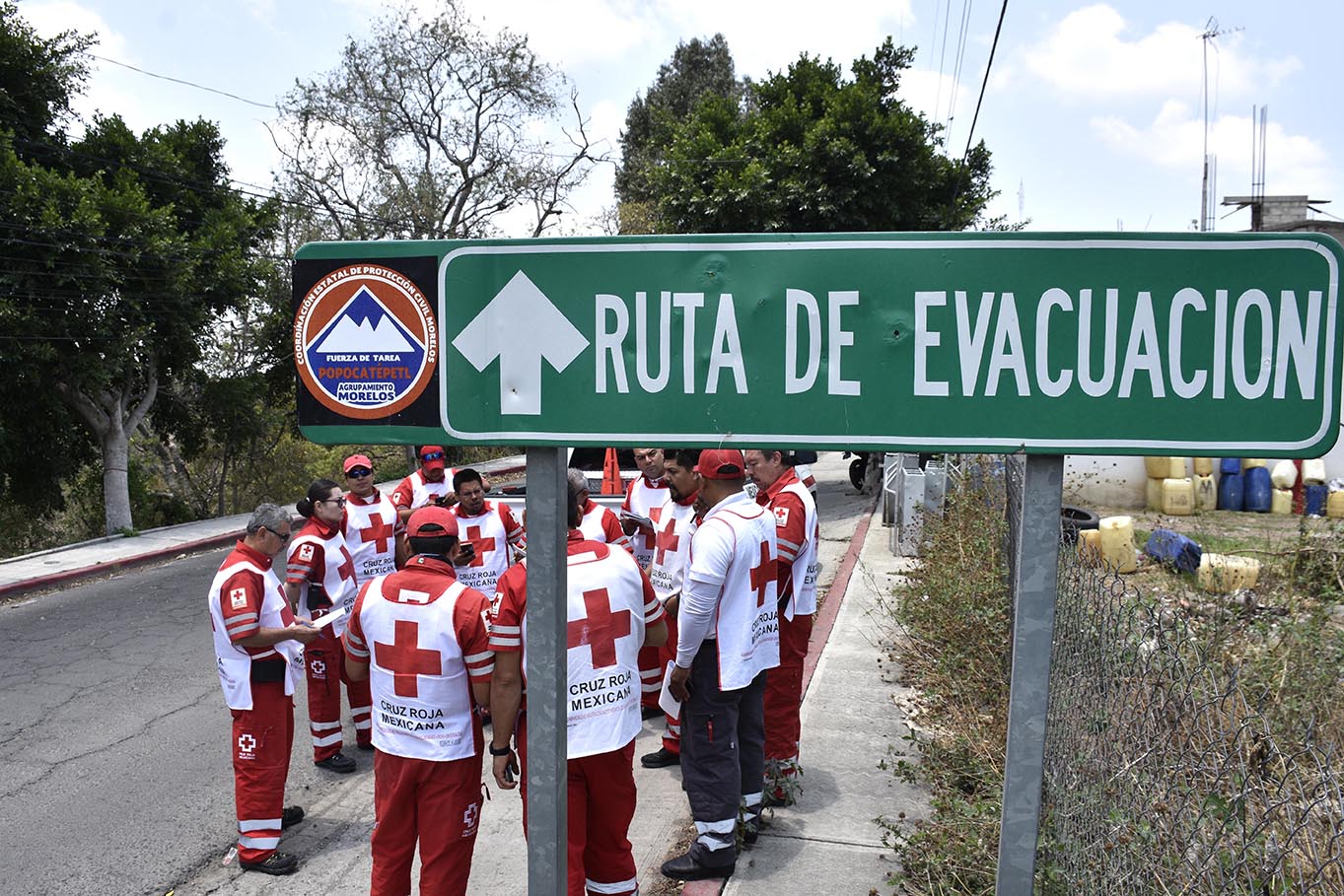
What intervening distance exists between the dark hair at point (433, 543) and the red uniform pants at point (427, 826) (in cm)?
86

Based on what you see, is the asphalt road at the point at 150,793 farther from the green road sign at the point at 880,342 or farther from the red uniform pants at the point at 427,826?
the green road sign at the point at 880,342

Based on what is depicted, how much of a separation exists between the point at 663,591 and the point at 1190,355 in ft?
16.1

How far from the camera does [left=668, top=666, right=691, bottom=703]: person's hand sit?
4.68m

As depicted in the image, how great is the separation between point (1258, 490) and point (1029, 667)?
1998 centimetres

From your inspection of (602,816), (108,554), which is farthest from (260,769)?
(108,554)

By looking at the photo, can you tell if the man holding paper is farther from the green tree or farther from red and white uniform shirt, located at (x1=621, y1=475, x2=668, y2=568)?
the green tree

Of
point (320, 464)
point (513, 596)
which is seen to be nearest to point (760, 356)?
point (513, 596)

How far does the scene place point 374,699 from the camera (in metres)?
4.06

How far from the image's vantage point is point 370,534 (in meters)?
7.26

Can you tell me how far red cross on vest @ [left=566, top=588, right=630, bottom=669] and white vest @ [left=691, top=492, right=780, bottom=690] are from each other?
692 millimetres

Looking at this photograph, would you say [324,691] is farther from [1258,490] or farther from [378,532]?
[1258,490]

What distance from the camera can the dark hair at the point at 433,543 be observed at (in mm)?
4074

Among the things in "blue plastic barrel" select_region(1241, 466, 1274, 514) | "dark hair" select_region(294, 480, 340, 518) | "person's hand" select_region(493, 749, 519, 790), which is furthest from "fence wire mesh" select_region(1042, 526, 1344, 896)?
"blue plastic barrel" select_region(1241, 466, 1274, 514)

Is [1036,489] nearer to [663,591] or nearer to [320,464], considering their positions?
[663,591]
